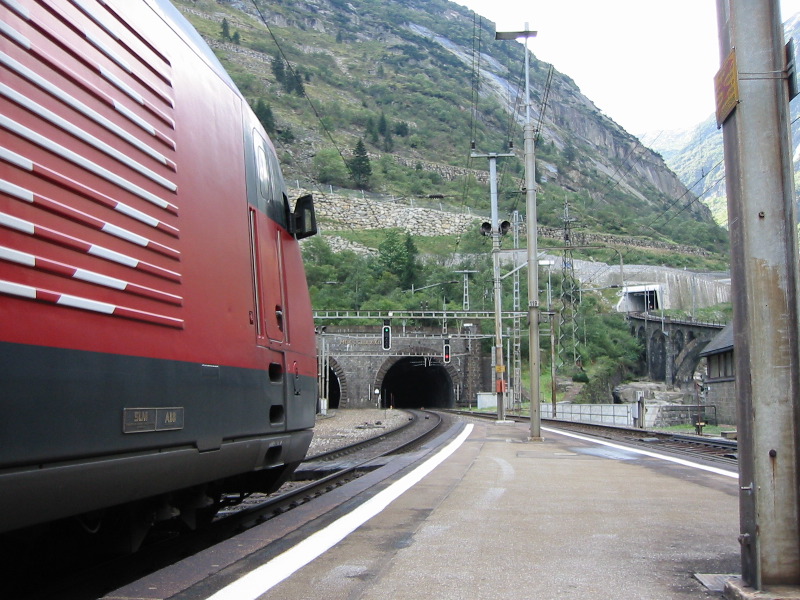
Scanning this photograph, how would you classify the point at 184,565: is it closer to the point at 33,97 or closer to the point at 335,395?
the point at 33,97

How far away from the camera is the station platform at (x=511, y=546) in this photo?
4.00m

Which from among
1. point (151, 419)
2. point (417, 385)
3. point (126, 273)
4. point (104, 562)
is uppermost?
point (126, 273)

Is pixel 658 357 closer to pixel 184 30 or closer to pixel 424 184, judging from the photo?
pixel 184 30

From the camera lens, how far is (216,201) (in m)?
5.77

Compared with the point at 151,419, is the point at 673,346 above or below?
above

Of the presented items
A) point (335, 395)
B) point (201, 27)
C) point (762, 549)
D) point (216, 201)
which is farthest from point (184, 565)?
point (201, 27)

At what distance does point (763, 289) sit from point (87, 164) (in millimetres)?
3338

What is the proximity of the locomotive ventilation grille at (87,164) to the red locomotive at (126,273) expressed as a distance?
0.01 meters

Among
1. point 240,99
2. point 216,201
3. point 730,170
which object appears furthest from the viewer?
point 240,99

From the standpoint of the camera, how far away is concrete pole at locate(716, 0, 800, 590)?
3.66m

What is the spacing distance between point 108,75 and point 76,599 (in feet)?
10.1

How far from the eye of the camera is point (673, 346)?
68.5 meters

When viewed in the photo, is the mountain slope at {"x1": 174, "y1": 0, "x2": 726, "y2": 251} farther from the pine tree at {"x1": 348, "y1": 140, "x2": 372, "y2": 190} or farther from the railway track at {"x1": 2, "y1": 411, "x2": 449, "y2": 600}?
the railway track at {"x1": 2, "y1": 411, "x2": 449, "y2": 600}

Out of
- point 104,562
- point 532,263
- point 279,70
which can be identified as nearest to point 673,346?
point 532,263
